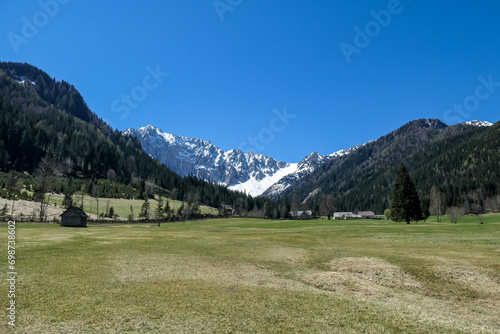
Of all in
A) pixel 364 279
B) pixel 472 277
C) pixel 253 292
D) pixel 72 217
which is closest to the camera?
pixel 253 292

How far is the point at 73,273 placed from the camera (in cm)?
2233

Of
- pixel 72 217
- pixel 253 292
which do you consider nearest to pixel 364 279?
pixel 253 292

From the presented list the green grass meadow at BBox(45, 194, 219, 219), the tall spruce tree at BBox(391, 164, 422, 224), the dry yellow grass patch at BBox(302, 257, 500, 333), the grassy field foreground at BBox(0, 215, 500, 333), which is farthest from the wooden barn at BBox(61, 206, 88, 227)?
the tall spruce tree at BBox(391, 164, 422, 224)

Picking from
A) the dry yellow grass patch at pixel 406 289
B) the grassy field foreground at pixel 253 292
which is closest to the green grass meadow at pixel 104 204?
the grassy field foreground at pixel 253 292

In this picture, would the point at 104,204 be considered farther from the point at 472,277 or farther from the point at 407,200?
the point at 472,277

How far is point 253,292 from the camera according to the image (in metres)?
19.3

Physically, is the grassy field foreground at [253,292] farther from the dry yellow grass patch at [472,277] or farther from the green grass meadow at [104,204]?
the green grass meadow at [104,204]

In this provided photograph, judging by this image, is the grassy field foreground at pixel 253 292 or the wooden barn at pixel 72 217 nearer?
the grassy field foreground at pixel 253 292

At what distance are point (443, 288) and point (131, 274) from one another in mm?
24036

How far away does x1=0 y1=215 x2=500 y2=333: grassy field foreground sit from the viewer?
1379 centimetres

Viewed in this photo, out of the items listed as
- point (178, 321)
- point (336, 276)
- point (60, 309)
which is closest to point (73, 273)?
point (60, 309)

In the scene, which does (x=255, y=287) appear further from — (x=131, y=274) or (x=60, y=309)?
(x=60, y=309)

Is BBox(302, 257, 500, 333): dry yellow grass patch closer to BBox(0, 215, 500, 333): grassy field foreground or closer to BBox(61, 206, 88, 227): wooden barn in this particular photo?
BBox(0, 215, 500, 333): grassy field foreground

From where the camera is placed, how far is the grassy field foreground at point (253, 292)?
13.8m
